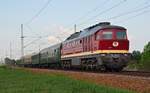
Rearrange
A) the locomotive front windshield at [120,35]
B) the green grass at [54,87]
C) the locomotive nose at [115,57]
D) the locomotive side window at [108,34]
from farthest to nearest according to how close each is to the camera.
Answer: the locomotive front windshield at [120,35] < the locomotive side window at [108,34] < the locomotive nose at [115,57] < the green grass at [54,87]

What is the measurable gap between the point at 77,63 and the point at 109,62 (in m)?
6.35

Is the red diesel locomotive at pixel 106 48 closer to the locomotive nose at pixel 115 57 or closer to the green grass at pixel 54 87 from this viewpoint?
the locomotive nose at pixel 115 57

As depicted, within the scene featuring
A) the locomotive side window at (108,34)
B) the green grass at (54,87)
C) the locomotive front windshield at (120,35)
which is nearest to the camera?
the green grass at (54,87)

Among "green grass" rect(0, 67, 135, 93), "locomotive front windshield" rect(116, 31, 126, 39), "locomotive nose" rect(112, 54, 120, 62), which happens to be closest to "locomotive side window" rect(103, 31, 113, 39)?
"locomotive front windshield" rect(116, 31, 126, 39)

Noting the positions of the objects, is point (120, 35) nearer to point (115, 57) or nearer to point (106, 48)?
point (106, 48)

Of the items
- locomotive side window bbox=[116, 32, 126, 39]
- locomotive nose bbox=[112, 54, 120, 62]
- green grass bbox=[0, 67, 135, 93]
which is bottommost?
green grass bbox=[0, 67, 135, 93]

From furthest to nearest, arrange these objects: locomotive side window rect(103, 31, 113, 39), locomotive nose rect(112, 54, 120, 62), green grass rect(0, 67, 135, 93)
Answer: locomotive side window rect(103, 31, 113, 39), locomotive nose rect(112, 54, 120, 62), green grass rect(0, 67, 135, 93)

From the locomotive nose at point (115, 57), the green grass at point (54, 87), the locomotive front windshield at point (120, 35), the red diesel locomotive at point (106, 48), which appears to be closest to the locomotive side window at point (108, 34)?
the red diesel locomotive at point (106, 48)

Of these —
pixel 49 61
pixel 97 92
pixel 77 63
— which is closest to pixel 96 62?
pixel 77 63

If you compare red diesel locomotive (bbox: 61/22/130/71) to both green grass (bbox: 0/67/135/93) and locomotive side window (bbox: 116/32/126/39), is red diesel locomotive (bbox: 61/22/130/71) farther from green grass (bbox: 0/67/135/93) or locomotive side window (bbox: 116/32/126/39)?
green grass (bbox: 0/67/135/93)

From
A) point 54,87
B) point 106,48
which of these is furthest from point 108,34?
point 54,87

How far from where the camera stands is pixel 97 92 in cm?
833

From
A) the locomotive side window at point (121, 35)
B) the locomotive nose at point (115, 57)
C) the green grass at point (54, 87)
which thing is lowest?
the green grass at point (54, 87)

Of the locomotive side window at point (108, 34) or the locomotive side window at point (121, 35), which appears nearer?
the locomotive side window at point (108, 34)
